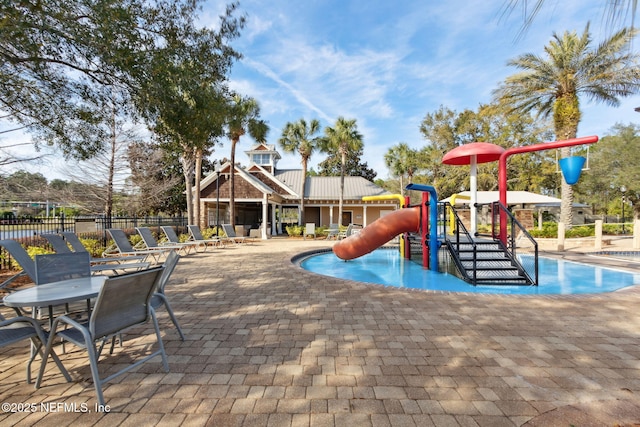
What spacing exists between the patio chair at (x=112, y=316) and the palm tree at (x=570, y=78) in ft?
69.7

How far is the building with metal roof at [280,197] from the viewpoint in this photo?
2214cm

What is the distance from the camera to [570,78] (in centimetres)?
1634

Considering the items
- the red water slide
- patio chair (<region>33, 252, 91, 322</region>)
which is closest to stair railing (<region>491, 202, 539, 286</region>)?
Result: the red water slide

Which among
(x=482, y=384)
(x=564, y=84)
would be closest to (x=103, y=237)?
(x=482, y=384)

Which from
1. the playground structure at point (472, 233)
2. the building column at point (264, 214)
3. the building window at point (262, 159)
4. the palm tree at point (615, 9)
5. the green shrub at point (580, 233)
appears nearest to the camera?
the palm tree at point (615, 9)

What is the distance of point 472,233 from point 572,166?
2.82 m

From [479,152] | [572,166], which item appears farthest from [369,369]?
[479,152]

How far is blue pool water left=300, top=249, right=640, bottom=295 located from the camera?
23.5 feet

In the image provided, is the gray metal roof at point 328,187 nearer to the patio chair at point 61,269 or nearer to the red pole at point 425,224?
the red pole at point 425,224

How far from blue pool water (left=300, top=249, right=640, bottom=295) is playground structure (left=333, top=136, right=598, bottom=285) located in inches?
11.4

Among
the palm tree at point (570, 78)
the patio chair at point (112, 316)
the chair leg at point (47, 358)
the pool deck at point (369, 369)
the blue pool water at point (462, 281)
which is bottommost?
the blue pool water at point (462, 281)

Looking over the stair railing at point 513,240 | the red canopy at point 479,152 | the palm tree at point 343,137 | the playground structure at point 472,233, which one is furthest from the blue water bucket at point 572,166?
the palm tree at point 343,137

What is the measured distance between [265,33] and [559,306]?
963 centimetres

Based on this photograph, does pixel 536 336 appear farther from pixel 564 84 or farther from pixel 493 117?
pixel 493 117
